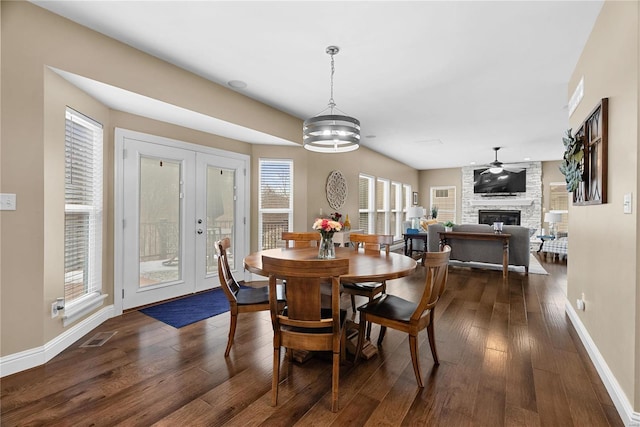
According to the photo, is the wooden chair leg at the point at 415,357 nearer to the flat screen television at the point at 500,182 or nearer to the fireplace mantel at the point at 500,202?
the flat screen television at the point at 500,182

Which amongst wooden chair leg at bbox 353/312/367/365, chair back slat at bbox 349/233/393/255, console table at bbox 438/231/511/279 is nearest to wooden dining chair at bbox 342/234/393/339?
chair back slat at bbox 349/233/393/255

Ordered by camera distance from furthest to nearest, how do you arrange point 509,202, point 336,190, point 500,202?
1. point 500,202
2. point 509,202
3. point 336,190

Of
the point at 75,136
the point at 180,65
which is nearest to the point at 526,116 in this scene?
the point at 180,65

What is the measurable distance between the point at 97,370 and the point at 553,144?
8.59 metres

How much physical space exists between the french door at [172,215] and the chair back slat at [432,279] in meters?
3.11

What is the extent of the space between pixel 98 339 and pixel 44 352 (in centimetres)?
44

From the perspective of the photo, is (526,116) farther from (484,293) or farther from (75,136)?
(75,136)

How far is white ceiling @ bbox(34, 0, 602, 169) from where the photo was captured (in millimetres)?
2232

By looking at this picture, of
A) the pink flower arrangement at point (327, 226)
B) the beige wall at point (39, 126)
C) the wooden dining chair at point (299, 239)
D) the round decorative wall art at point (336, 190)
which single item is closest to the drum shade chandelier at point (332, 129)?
the pink flower arrangement at point (327, 226)

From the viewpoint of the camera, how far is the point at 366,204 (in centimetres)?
746

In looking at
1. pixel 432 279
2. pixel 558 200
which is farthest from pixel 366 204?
pixel 558 200

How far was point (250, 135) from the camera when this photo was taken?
428 centimetres

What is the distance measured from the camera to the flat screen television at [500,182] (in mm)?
9172

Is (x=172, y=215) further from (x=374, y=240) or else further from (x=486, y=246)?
(x=486, y=246)
